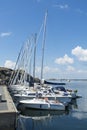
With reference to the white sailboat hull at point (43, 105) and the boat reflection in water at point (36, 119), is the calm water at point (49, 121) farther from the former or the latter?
the white sailboat hull at point (43, 105)

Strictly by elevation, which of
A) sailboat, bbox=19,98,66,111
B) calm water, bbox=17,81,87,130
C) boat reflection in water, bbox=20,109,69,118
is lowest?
calm water, bbox=17,81,87,130

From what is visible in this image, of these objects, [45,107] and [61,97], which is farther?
[61,97]

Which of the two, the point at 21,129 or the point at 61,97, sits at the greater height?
the point at 61,97

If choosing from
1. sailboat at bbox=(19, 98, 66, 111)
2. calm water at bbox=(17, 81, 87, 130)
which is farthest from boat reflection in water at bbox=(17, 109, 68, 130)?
sailboat at bbox=(19, 98, 66, 111)

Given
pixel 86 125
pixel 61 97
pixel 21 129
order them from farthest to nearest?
pixel 61 97 → pixel 86 125 → pixel 21 129

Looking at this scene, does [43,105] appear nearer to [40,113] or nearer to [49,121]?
[40,113]

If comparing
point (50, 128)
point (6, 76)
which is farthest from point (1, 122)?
point (6, 76)

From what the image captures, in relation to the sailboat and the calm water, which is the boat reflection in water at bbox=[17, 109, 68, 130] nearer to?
the calm water

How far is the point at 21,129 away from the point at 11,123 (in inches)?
197

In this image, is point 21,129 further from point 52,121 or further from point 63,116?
point 63,116

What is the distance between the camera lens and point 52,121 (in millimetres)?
35500

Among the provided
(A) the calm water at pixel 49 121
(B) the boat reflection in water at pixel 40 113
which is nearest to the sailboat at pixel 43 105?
(B) the boat reflection in water at pixel 40 113

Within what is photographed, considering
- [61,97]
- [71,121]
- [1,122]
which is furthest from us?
[61,97]

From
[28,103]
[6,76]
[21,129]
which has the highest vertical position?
[6,76]
